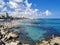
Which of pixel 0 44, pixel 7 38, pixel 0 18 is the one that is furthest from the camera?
pixel 0 18

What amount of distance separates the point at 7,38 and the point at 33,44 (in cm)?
608

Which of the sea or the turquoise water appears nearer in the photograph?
the sea

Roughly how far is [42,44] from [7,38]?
797 centimetres

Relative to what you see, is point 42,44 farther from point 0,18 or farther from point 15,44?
point 0,18

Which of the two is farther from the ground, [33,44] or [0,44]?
[0,44]

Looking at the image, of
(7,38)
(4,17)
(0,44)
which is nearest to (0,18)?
(4,17)

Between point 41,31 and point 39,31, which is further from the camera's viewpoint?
point 39,31

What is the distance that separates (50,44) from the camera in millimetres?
26609

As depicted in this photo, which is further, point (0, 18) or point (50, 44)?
point (0, 18)

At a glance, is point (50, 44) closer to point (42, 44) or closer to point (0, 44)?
point (42, 44)

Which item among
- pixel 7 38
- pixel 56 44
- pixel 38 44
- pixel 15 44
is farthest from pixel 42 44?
pixel 7 38

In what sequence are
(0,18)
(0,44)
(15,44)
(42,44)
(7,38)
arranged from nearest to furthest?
1. (0,44)
2. (15,44)
3. (42,44)
4. (7,38)
5. (0,18)

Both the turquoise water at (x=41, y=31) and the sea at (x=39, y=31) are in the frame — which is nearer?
the sea at (x=39, y=31)

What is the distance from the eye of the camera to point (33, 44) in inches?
1138
